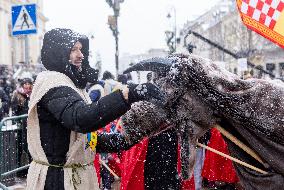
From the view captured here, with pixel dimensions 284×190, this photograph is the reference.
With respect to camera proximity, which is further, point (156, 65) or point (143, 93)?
point (156, 65)

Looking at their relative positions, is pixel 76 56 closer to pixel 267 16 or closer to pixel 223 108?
pixel 223 108

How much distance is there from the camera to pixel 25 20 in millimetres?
9133

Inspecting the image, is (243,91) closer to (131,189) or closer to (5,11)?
(131,189)

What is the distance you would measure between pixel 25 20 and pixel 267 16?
5.88 metres

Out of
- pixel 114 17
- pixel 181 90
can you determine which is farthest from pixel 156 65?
pixel 114 17

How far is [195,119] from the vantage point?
2.77 metres

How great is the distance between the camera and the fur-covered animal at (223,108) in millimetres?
2660

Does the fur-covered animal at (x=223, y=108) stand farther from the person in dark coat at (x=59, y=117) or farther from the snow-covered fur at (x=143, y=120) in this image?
the person in dark coat at (x=59, y=117)

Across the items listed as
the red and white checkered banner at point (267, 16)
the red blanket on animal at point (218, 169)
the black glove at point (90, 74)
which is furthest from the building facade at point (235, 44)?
the black glove at point (90, 74)

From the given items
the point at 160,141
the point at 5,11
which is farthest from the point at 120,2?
the point at 5,11

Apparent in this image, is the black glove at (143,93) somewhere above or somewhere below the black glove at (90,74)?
below

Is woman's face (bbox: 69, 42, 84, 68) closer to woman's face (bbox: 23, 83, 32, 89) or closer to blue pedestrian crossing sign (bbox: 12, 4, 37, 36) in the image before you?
woman's face (bbox: 23, 83, 32, 89)

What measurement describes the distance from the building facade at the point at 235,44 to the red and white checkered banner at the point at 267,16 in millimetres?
22376

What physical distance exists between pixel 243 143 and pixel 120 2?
1301 cm
